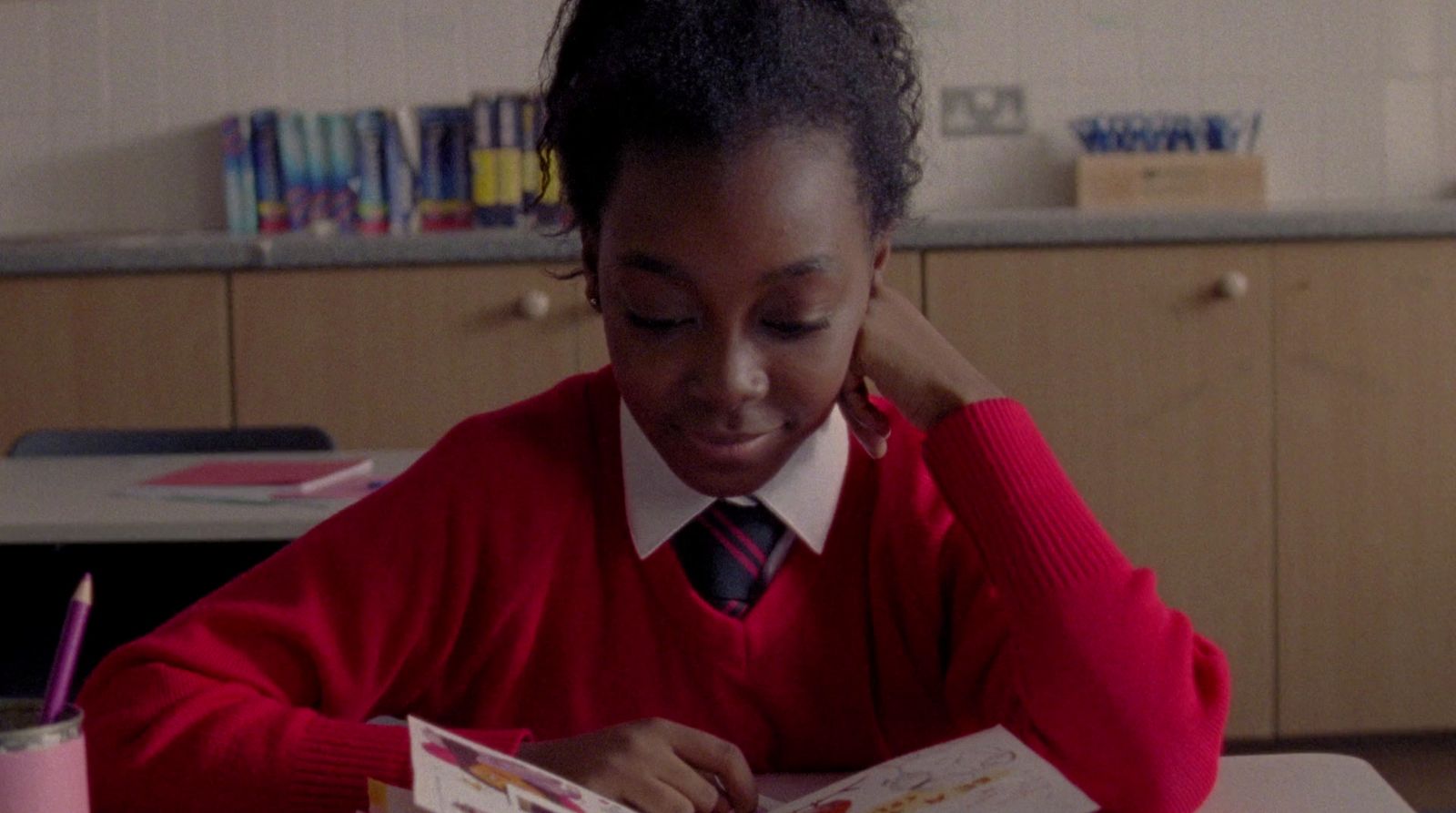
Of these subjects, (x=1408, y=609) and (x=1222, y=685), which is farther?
(x=1408, y=609)

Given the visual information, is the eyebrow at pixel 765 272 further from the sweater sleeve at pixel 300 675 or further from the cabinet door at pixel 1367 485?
the cabinet door at pixel 1367 485

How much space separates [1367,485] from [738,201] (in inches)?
87.5

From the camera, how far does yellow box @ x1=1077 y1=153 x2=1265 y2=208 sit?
11.0 ft

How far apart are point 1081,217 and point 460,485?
197 cm

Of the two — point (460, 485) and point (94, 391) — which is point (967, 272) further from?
point (460, 485)

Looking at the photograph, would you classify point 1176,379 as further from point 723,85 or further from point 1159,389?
point 723,85

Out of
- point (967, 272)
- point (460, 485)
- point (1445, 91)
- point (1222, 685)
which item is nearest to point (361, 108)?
point (967, 272)

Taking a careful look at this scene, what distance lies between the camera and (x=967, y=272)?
2.91 meters

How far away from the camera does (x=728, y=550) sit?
1131mm

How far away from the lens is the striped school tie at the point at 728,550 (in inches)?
44.4

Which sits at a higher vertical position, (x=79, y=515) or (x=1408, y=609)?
(x=79, y=515)

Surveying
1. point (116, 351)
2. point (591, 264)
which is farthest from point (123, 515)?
point (116, 351)

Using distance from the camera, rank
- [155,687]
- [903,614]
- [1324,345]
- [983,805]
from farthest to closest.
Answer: [1324,345]
[903,614]
[155,687]
[983,805]

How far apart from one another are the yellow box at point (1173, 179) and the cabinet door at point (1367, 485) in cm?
48
